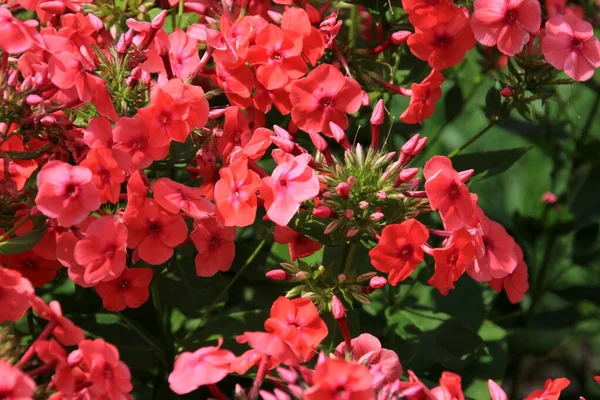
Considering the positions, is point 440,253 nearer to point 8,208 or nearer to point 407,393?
point 407,393

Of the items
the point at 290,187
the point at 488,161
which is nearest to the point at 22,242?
the point at 290,187

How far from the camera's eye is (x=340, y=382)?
4.07 ft

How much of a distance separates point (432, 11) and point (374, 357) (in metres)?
0.73

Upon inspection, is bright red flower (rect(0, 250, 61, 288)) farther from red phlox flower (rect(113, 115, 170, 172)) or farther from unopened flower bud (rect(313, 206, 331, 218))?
unopened flower bud (rect(313, 206, 331, 218))

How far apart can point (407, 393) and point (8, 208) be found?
764mm

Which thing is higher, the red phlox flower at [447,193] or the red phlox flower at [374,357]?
the red phlox flower at [447,193]

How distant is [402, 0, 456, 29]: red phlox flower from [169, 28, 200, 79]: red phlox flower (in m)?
0.43

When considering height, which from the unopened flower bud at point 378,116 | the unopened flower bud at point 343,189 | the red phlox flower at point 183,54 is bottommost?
the unopened flower bud at point 343,189

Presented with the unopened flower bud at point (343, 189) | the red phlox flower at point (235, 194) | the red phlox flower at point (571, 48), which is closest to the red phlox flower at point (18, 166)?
the red phlox flower at point (235, 194)

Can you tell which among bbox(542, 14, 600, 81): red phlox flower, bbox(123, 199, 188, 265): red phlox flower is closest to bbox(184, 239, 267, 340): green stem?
bbox(123, 199, 188, 265): red phlox flower

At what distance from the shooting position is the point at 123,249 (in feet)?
5.06

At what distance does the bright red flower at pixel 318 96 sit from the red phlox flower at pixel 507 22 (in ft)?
0.95

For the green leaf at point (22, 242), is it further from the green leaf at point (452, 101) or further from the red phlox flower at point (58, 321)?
the green leaf at point (452, 101)

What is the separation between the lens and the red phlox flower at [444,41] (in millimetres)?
1808
